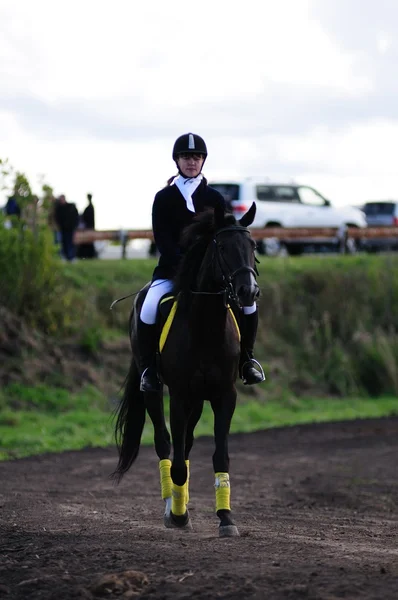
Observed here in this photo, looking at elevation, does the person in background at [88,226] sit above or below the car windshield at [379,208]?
below

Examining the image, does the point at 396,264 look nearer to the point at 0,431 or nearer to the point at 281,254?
the point at 281,254

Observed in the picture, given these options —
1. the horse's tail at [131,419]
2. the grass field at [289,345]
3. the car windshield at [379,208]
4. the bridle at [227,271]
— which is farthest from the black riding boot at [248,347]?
the car windshield at [379,208]

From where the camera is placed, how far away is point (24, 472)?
15.1m

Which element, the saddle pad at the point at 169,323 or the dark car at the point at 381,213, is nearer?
the saddle pad at the point at 169,323

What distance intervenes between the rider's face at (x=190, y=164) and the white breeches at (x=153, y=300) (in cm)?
97

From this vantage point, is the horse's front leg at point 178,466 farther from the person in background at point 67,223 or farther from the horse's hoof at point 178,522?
the person in background at point 67,223

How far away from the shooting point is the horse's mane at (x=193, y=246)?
9.59m

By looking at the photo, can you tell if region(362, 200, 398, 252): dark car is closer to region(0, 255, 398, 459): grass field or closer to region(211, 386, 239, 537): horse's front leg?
region(0, 255, 398, 459): grass field

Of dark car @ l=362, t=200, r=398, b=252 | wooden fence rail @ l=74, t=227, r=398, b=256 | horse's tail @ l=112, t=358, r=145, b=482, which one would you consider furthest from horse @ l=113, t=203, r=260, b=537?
dark car @ l=362, t=200, r=398, b=252

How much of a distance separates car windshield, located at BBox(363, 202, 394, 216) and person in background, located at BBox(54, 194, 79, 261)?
56.2 feet

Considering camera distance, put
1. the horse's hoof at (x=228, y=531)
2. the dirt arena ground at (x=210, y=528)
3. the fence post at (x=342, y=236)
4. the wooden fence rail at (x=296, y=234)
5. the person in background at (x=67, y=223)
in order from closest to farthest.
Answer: the dirt arena ground at (x=210, y=528) < the horse's hoof at (x=228, y=531) < the person in background at (x=67, y=223) < the wooden fence rail at (x=296, y=234) < the fence post at (x=342, y=236)

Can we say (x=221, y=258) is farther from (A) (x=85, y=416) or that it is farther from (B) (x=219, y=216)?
(A) (x=85, y=416)

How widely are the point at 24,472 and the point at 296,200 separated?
67.4 feet

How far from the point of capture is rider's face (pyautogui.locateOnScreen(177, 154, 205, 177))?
10172 mm
